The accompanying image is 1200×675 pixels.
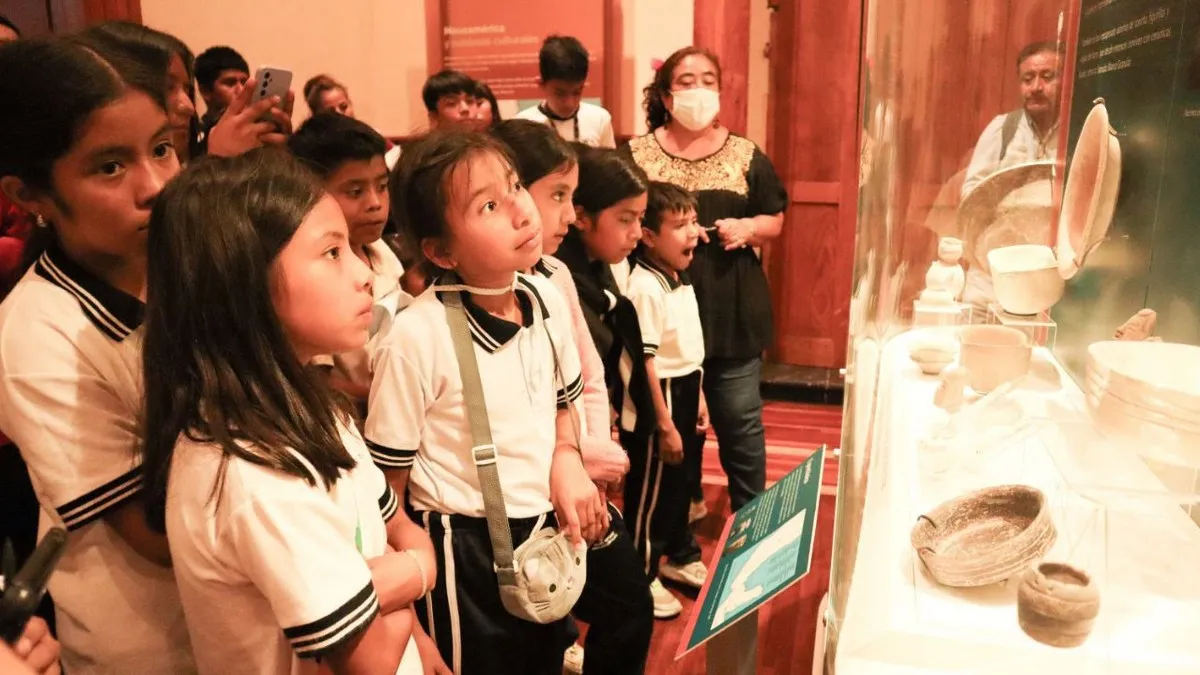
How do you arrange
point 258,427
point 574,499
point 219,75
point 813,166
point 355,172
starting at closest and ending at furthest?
1. point 258,427
2. point 574,499
3. point 355,172
4. point 219,75
5. point 813,166

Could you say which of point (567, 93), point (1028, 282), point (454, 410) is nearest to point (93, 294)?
point (454, 410)

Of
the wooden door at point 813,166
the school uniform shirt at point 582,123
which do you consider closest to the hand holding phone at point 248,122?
the school uniform shirt at point 582,123

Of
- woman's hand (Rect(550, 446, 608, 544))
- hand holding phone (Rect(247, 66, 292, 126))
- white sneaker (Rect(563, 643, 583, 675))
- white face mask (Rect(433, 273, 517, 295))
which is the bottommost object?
white sneaker (Rect(563, 643, 583, 675))

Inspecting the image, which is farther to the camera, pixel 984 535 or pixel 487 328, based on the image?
pixel 487 328

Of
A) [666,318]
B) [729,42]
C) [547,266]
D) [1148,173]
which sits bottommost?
[666,318]

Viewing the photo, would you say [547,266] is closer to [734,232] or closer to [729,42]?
[734,232]

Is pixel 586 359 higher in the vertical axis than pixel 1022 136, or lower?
lower

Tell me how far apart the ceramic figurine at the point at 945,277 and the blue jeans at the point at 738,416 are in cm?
109

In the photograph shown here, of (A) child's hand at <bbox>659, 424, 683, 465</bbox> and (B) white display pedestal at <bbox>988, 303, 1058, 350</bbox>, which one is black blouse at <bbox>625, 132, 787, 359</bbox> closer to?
(A) child's hand at <bbox>659, 424, 683, 465</bbox>

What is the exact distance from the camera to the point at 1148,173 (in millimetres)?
976

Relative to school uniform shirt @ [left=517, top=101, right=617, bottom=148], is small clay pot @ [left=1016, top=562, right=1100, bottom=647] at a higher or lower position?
lower

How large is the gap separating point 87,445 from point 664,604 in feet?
5.57

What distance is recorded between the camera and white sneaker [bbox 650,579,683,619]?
7.64 feet

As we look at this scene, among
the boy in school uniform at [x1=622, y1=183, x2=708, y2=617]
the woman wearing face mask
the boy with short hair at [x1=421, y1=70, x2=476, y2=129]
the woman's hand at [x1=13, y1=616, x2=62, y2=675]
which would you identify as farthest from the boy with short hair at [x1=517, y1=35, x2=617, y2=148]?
the woman's hand at [x1=13, y1=616, x2=62, y2=675]
